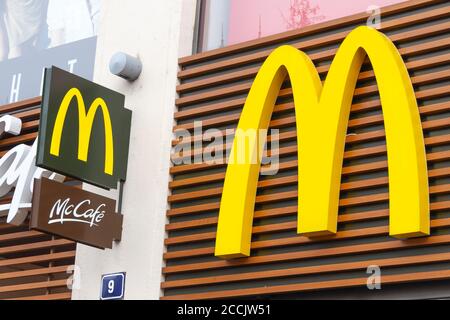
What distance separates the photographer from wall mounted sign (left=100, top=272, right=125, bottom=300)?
32.4 feet

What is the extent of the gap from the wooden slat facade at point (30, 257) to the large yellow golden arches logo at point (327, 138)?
1912 mm

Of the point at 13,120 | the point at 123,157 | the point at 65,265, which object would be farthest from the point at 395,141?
the point at 13,120

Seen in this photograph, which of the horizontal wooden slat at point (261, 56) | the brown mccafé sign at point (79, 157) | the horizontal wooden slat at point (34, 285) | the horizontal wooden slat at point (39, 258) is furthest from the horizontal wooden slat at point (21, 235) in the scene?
the horizontal wooden slat at point (261, 56)

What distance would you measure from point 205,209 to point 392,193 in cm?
185

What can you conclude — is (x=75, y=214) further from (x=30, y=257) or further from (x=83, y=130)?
(x=30, y=257)

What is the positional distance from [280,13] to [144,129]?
1642 millimetres

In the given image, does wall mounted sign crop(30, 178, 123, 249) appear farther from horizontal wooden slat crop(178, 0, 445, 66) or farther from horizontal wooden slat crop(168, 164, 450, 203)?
horizontal wooden slat crop(178, 0, 445, 66)

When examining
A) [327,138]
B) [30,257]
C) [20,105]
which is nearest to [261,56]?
[327,138]

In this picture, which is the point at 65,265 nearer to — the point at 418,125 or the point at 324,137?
the point at 324,137

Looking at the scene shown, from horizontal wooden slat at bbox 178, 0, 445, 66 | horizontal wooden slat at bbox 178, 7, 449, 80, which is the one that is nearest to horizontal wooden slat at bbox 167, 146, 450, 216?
horizontal wooden slat at bbox 178, 7, 449, 80

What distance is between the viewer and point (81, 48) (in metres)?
11.8

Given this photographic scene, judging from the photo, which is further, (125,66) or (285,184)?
(125,66)

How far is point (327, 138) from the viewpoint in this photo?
893cm
